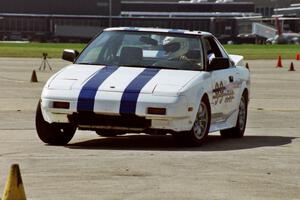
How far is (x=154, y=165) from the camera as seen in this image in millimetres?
9766

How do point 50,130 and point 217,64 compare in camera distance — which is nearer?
point 50,130

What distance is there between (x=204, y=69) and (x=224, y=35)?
359ft

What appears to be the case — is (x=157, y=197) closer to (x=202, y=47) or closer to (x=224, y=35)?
(x=202, y=47)

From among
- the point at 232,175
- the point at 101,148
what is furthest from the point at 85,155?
the point at 232,175

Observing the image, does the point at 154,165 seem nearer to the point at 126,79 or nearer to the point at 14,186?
the point at 126,79

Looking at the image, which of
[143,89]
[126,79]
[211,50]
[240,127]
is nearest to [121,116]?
[143,89]

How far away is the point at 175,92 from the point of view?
1135cm

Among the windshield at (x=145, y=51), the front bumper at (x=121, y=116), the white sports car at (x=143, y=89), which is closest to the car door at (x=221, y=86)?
the white sports car at (x=143, y=89)

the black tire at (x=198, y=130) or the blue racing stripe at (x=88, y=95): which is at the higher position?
the blue racing stripe at (x=88, y=95)

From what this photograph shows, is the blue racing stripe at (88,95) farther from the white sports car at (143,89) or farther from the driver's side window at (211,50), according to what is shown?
the driver's side window at (211,50)

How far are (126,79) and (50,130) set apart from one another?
1217mm

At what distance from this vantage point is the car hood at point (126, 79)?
37.4 feet

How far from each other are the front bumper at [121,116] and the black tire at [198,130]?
171mm

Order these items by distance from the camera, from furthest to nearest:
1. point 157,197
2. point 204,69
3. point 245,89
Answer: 1. point 245,89
2. point 204,69
3. point 157,197
